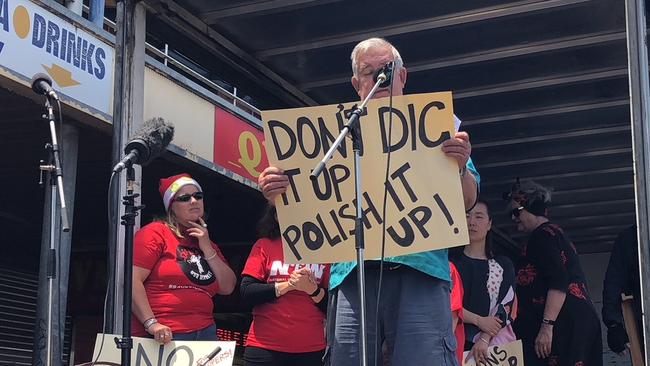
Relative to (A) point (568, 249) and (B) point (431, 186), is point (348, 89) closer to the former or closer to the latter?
(A) point (568, 249)

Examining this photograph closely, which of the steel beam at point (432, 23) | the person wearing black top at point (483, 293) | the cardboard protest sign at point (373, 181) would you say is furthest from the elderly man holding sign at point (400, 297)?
the person wearing black top at point (483, 293)

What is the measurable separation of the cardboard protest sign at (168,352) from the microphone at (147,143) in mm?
890

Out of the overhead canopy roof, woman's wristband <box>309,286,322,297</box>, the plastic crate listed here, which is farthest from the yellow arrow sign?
the plastic crate

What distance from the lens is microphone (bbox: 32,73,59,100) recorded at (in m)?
4.42

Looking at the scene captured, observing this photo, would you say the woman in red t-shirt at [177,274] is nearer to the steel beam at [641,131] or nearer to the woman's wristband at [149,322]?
the woman's wristband at [149,322]

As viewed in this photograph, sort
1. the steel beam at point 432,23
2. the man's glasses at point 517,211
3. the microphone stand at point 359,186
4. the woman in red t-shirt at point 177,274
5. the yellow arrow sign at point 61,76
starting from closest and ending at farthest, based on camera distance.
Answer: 1. the microphone stand at point 359,186
2. the woman in red t-shirt at point 177,274
3. the steel beam at point 432,23
4. the yellow arrow sign at point 61,76
5. the man's glasses at point 517,211

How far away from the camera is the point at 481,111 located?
6.84 m

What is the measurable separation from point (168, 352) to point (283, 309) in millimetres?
645

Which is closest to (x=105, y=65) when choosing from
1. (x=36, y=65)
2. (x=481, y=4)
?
(x=36, y=65)

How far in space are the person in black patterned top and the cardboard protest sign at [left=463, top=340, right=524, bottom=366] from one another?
1.03 ft

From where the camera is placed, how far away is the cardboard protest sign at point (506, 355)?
5.50 metres

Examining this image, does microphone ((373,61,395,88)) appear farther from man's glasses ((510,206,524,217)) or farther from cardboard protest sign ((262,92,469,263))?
man's glasses ((510,206,524,217))

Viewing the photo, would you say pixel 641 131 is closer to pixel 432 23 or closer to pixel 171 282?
pixel 432 23

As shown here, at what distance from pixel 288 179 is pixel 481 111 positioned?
3.70 meters
